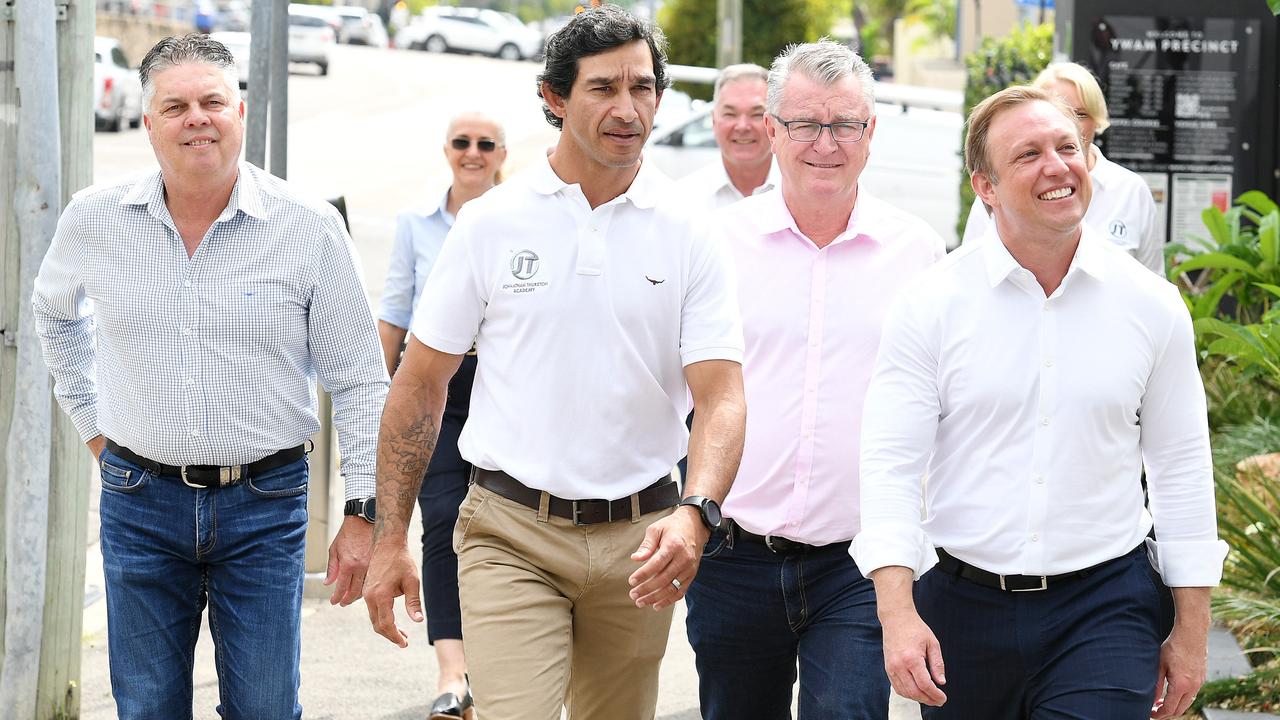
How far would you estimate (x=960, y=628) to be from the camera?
3742 mm

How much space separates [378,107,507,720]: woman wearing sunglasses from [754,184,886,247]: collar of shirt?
166cm

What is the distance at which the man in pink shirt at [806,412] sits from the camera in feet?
14.1

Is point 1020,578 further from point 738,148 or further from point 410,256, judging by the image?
point 738,148

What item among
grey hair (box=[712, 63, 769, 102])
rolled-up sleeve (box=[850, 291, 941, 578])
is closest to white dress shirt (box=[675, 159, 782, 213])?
grey hair (box=[712, 63, 769, 102])

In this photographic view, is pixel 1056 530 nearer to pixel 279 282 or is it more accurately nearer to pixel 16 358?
pixel 279 282

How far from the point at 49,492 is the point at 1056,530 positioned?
3.24 meters

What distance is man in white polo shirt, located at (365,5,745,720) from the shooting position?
393 cm

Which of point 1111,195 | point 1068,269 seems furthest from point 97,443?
point 1111,195

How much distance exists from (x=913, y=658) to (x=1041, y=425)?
568 mm

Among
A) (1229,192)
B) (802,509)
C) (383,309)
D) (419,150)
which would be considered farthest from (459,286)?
(419,150)

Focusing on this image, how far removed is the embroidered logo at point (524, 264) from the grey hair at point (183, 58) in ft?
3.03

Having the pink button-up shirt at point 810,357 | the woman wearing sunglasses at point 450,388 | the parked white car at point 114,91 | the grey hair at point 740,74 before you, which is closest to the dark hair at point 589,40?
the pink button-up shirt at point 810,357

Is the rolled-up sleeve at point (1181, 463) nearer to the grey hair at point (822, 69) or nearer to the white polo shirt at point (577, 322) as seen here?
the white polo shirt at point (577, 322)

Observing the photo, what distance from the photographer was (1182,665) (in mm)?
3660
